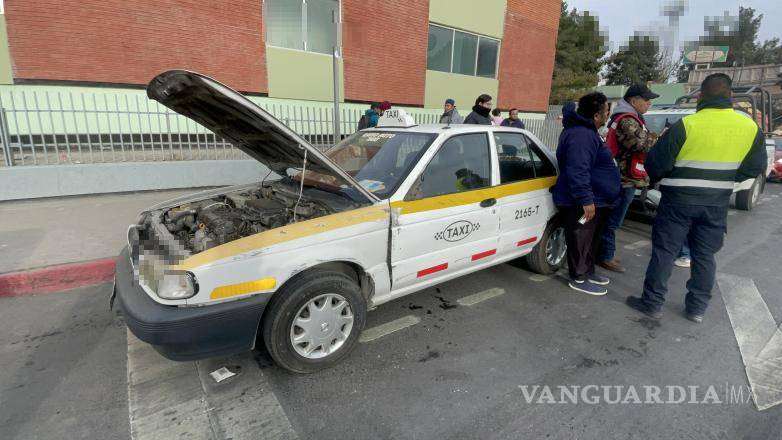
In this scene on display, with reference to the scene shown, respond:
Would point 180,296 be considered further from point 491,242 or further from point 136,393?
point 491,242

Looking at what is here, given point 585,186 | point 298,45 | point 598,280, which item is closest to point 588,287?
point 598,280

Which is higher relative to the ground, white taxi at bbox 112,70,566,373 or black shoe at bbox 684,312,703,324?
white taxi at bbox 112,70,566,373

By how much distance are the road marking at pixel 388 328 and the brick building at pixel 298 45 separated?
16.4 ft

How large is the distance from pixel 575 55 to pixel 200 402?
3559 cm

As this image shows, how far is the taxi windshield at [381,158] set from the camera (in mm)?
3035

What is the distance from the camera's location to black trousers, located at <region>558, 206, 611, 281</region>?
388 centimetres

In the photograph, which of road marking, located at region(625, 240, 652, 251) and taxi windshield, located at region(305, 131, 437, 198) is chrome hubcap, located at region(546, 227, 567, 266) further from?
taxi windshield, located at region(305, 131, 437, 198)

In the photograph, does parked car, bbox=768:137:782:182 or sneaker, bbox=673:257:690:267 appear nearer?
sneaker, bbox=673:257:690:267

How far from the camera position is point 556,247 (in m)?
4.39

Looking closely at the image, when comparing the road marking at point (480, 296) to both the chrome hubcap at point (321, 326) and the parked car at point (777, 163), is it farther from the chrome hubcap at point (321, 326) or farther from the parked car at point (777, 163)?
the parked car at point (777, 163)

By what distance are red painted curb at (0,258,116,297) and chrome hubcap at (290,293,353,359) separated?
2760 mm


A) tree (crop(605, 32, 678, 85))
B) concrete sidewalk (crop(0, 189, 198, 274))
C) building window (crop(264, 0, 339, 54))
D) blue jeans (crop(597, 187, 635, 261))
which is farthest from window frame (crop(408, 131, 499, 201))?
tree (crop(605, 32, 678, 85))

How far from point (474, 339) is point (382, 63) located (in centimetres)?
1064

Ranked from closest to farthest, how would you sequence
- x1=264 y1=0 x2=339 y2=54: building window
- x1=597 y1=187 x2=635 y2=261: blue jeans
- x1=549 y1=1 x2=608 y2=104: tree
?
x1=597 y1=187 x2=635 y2=261: blue jeans, x1=264 y1=0 x2=339 y2=54: building window, x1=549 y1=1 x2=608 y2=104: tree
